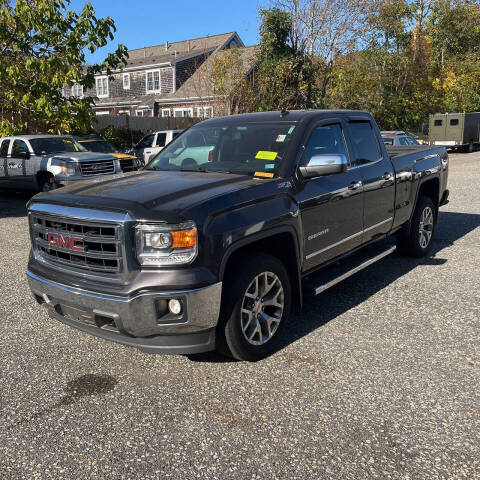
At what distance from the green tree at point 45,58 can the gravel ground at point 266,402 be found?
36.0ft

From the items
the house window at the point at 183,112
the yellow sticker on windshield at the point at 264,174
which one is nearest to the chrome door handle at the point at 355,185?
the yellow sticker on windshield at the point at 264,174

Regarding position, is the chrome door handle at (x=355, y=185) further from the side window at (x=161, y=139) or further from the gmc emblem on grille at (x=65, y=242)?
the side window at (x=161, y=139)

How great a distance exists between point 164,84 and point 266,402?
36988 mm

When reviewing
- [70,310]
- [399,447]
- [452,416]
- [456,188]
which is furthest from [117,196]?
[456,188]

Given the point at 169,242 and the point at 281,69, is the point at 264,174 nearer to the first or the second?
the point at 169,242

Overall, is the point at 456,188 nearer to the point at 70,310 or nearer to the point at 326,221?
the point at 326,221

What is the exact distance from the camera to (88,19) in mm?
14461

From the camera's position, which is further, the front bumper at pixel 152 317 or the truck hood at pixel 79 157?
the truck hood at pixel 79 157

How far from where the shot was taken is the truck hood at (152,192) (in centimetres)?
322

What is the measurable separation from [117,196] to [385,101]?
2970 cm

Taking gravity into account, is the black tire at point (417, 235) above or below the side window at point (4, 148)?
below

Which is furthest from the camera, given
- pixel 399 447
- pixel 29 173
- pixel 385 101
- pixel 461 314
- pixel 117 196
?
pixel 385 101

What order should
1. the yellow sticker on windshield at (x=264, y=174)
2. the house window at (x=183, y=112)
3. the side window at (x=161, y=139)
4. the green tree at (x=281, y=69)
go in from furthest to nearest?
the house window at (x=183, y=112)
the green tree at (x=281, y=69)
the side window at (x=161, y=139)
the yellow sticker on windshield at (x=264, y=174)

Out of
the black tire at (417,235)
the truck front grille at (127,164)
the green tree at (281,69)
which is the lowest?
the black tire at (417,235)
